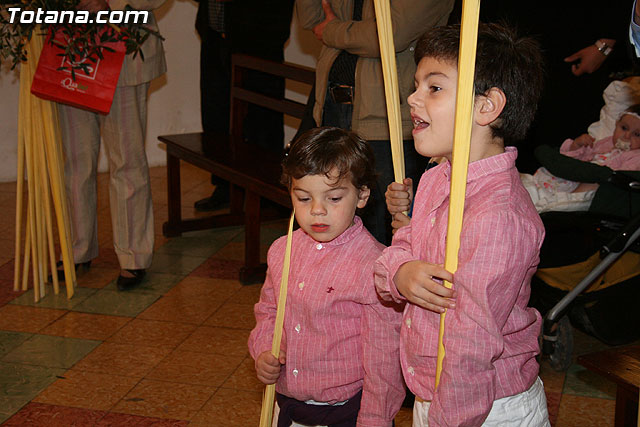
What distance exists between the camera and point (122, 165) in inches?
140

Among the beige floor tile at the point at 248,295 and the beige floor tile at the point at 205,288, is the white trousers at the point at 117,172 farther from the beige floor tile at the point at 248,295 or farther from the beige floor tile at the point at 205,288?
the beige floor tile at the point at 248,295

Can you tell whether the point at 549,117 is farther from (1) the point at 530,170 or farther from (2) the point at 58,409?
(2) the point at 58,409

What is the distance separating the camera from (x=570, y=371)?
2.92m

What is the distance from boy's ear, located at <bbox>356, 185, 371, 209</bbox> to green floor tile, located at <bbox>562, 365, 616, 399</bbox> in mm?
1344

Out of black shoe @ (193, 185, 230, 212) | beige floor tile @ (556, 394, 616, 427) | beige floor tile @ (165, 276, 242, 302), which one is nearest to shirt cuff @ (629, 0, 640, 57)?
beige floor tile @ (556, 394, 616, 427)

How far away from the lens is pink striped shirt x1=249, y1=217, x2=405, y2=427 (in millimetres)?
1687

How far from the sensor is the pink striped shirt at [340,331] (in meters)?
1.69

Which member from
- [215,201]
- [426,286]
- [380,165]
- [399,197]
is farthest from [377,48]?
[215,201]

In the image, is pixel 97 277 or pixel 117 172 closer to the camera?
pixel 117 172

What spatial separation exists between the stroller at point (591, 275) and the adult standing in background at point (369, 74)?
58cm

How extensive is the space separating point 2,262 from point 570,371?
9.13 ft

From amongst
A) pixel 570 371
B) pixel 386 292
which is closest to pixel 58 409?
pixel 386 292

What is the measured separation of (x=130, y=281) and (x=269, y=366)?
206cm

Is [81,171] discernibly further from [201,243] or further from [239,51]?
[239,51]
